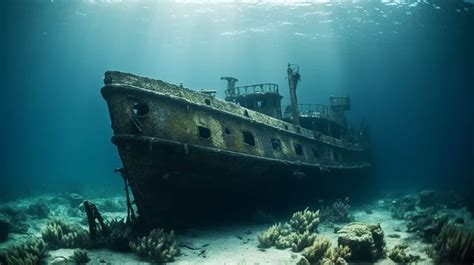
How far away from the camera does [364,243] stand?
7926 mm

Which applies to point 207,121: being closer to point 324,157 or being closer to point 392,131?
point 324,157

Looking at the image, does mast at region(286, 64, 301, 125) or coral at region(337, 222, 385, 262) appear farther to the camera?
mast at region(286, 64, 301, 125)

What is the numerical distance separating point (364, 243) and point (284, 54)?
57.3m

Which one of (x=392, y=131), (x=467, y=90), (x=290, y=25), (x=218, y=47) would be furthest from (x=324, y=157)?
(x=392, y=131)

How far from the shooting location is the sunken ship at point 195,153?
29.5 feet

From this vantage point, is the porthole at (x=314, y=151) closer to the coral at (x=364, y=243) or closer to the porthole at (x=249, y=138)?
the porthole at (x=249, y=138)

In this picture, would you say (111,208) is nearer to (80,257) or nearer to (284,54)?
(80,257)

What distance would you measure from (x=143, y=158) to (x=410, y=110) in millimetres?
103762

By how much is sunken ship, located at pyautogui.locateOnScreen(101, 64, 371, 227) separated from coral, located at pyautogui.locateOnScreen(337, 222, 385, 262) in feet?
13.8

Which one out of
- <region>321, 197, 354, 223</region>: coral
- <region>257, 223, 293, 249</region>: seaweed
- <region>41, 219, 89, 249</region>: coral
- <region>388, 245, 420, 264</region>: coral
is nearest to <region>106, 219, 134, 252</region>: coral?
<region>41, 219, 89, 249</region>: coral

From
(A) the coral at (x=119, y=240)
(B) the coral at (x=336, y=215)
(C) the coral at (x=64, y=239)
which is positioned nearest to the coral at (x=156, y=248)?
(A) the coral at (x=119, y=240)

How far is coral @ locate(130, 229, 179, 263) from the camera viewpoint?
307 inches

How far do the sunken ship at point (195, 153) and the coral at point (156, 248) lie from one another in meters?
0.97

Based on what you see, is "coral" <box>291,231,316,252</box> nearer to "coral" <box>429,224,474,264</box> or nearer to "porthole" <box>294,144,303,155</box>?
"coral" <box>429,224,474,264</box>
